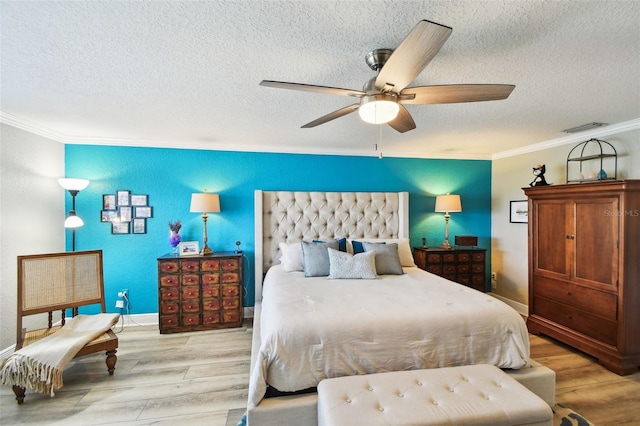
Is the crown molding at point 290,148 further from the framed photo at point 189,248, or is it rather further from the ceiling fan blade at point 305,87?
the ceiling fan blade at point 305,87

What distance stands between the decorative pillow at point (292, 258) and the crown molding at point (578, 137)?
3425mm

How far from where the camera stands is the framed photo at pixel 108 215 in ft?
11.5

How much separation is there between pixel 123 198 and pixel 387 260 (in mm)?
3365

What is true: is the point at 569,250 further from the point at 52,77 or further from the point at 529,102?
the point at 52,77

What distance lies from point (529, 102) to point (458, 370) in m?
2.18

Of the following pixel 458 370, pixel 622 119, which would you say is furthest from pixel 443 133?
pixel 458 370

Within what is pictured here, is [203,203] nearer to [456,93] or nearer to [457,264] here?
[456,93]

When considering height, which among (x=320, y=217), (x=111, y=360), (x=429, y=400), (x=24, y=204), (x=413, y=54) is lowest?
(x=111, y=360)

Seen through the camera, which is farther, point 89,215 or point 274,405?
point 89,215

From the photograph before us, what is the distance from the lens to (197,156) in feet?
12.2

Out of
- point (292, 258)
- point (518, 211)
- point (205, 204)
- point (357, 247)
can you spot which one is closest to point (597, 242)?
point (518, 211)

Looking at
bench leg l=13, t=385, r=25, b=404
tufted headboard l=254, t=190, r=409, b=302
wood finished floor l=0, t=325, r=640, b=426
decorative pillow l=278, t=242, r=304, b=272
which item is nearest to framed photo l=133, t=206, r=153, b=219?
tufted headboard l=254, t=190, r=409, b=302

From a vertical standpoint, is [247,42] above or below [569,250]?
above

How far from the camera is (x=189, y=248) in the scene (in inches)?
140
